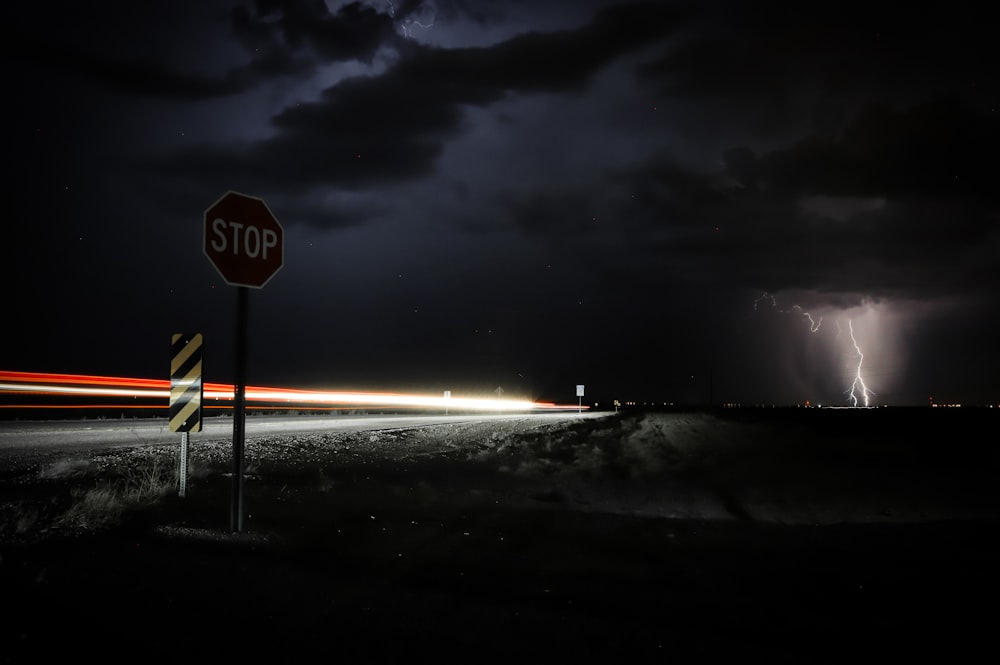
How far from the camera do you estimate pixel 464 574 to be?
586 centimetres

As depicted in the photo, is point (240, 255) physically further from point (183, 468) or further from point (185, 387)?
point (183, 468)

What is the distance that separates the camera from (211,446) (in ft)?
51.9

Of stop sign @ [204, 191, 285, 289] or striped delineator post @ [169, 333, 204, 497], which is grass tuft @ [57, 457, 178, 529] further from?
stop sign @ [204, 191, 285, 289]

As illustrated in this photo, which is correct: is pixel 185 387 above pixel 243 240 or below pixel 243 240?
below

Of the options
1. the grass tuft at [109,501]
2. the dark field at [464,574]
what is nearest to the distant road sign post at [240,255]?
the dark field at [464,574]

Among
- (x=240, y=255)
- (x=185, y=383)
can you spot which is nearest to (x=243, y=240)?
A: (x=240, y=255)

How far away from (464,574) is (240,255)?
3.87 metres

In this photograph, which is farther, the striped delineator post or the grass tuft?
the striped delineator post

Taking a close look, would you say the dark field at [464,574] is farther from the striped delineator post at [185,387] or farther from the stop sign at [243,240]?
the stop sign at [243,240]

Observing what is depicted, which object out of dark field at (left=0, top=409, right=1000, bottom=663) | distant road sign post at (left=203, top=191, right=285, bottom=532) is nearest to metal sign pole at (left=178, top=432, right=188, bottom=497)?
dark field at (left=0, top=409, right=1000, bottom=663)

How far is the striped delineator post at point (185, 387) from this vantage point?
26.9ft

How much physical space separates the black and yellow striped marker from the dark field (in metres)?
1.02

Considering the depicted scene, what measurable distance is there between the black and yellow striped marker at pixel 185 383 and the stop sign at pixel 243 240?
2549mm

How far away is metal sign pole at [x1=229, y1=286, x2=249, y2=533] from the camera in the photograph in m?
6.30
